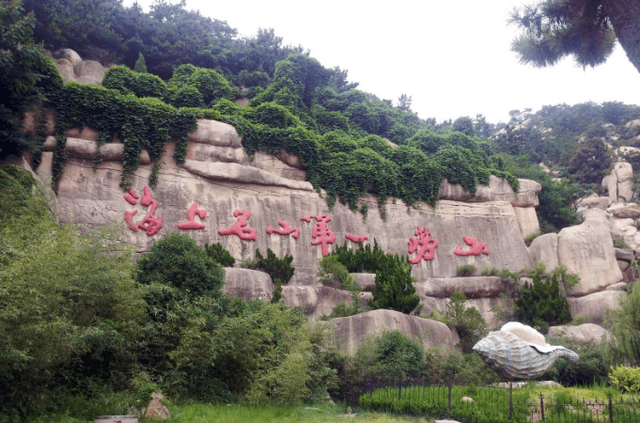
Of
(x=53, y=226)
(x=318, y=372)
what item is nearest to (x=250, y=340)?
(x=318, y=372)

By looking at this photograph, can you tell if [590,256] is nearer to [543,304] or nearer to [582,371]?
[543,304]

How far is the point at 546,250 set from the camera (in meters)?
21.6

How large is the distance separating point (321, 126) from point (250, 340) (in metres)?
16.6

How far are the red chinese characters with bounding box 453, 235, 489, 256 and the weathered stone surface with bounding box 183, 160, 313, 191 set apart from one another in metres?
7.41

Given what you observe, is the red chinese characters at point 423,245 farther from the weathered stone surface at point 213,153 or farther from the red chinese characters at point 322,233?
the weathered stone surface at point 213,153

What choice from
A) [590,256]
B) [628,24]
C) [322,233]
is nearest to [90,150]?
[322,233]

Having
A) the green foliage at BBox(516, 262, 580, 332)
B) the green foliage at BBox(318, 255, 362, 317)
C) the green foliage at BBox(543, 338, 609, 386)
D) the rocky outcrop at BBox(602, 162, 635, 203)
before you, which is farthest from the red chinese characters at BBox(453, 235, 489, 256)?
the rocky outcrop at BBox(602, 162, 635, 203)

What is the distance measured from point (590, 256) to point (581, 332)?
16.8 feet

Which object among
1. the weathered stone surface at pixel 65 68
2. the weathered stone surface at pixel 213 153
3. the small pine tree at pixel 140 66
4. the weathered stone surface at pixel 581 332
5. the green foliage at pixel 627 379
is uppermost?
the small pine tree at pixel 140 66

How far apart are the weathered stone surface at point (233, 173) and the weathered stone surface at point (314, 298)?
4.47m

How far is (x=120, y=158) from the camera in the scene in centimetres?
1709

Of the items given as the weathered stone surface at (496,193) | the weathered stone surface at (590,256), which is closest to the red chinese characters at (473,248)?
the weathered stone surface at (496,193)

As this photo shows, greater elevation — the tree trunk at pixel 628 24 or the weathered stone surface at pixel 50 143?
the weathered stone surface at pixel 50 143

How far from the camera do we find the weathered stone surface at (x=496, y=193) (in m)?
22.8
